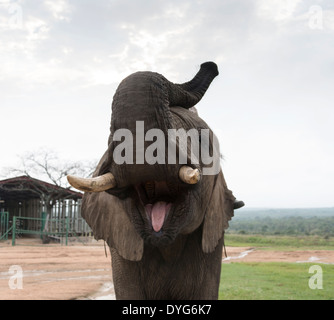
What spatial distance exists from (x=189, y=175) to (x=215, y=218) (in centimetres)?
90

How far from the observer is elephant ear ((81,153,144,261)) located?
2.61m

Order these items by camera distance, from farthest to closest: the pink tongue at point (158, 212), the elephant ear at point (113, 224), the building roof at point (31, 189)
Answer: the building roof at point (31, 189) < the elephant ear at point (113, 224) < the pink tongue at point (158, 212)

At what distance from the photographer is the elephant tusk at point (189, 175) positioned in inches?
80.7

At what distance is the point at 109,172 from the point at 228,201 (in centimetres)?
132

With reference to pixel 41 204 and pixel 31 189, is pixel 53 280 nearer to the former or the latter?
pixel 31 189

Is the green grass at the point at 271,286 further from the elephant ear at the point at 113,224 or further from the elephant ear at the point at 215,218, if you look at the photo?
the elephant ear at the point at 113,224

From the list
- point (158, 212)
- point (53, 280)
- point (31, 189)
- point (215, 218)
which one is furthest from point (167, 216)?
point (31, 189)

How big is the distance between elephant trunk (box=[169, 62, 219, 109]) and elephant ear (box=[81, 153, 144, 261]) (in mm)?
671

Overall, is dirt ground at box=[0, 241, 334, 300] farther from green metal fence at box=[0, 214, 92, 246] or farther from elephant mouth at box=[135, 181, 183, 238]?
green metal fence at box=[0, 214, 92, 246]

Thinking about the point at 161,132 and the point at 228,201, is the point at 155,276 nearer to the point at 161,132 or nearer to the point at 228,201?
the point at 228,201

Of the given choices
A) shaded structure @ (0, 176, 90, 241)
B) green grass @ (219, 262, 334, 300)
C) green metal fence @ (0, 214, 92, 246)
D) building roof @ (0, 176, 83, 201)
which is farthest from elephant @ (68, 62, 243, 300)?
building roof @ (0, 176, 83, 201)

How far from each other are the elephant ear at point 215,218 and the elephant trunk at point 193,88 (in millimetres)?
595

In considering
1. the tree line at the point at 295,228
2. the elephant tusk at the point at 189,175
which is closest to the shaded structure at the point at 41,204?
the tree line at the point at 295,228
